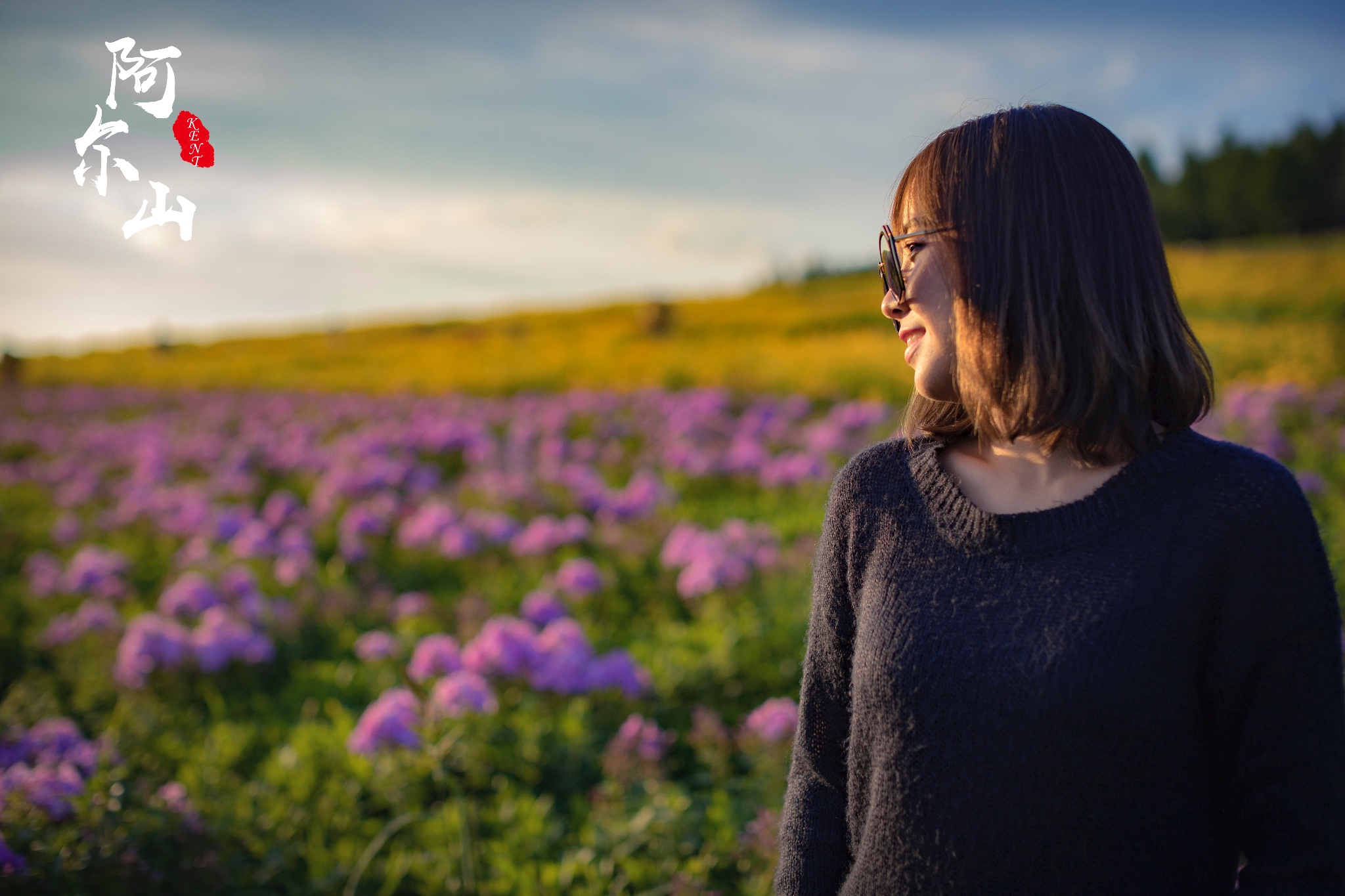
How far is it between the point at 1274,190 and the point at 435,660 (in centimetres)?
6901

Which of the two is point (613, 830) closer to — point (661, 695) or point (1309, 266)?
point (661, 695)

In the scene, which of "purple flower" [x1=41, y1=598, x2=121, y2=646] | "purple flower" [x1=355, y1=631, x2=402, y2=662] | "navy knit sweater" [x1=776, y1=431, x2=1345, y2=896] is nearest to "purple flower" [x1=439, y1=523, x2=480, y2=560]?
"purple flower" [x1=355, y1=631, x2=402, y2=662]

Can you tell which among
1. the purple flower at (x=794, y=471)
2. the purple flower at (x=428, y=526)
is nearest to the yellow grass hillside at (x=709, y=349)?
the purple flower at (x=794, y=471)

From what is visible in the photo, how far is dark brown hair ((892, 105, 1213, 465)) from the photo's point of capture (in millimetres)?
1108

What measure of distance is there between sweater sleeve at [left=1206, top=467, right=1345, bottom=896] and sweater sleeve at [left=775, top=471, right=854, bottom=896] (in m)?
0.53

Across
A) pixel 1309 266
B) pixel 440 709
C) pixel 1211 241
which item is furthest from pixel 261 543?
pixel 1211 241

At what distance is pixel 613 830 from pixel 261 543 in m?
3.51

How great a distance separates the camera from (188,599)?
13.6ft

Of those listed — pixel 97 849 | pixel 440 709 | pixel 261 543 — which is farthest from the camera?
pixel 261 543

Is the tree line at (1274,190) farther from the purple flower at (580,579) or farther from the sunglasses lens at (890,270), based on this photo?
the sunglasses lens at (890,270)

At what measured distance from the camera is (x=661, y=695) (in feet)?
10.5

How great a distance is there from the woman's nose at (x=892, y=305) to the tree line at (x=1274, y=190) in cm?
6204

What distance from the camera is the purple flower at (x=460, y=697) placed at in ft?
8.80

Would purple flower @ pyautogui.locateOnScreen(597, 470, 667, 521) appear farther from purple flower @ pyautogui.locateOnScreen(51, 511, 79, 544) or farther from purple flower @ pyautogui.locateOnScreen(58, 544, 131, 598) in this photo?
purple flower @ pyautogui.locateOnScreen(51, 511, 79, 544)
